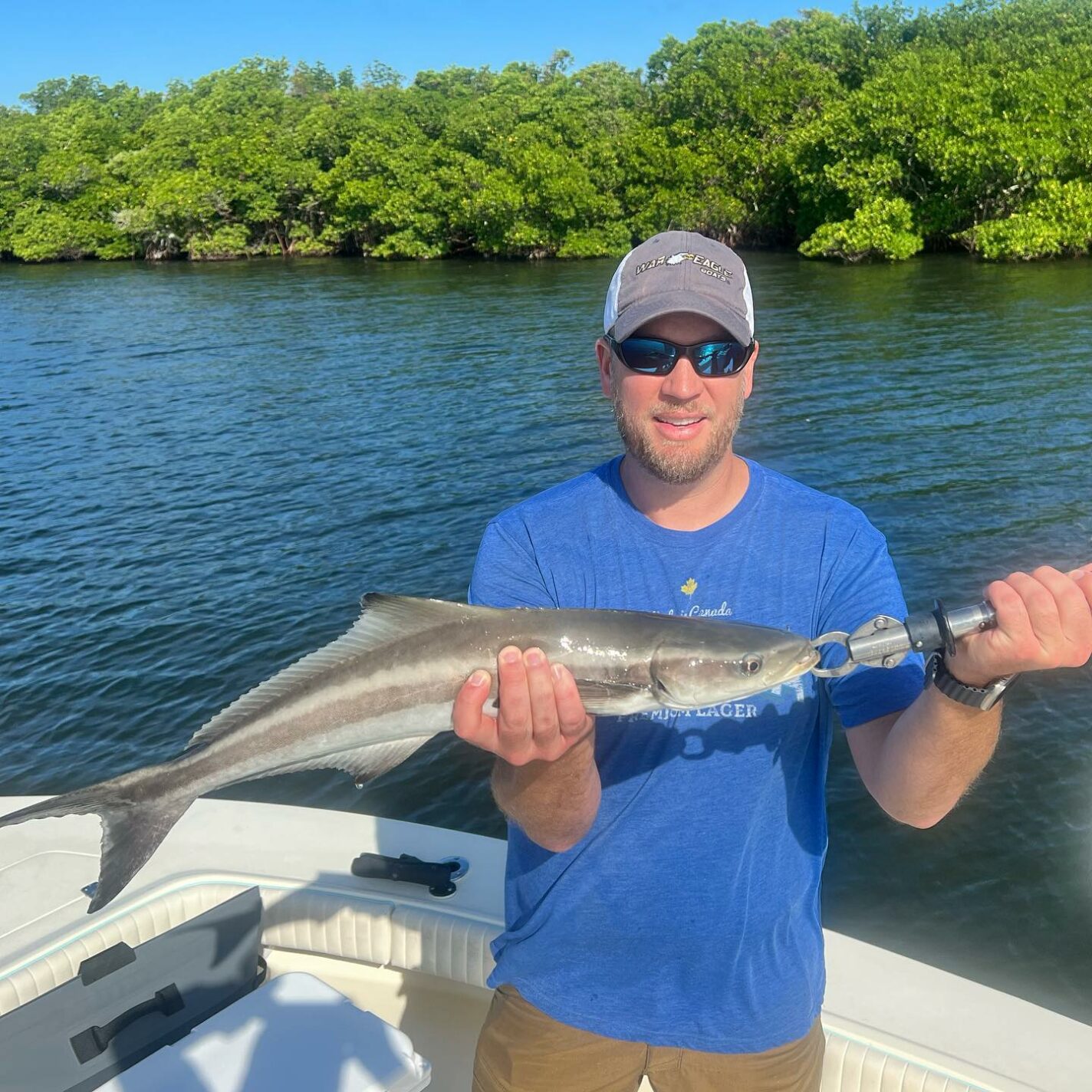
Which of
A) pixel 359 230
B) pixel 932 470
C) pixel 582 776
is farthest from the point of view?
pixel 359 230

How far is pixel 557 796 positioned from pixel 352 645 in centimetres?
114

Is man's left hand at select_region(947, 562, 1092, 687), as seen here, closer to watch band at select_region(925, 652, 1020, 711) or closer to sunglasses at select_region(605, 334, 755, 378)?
watch band at select_region(925, 652, 1020, 711)

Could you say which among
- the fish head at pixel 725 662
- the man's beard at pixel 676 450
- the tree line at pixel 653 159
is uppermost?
the tree line at pixel 653 159

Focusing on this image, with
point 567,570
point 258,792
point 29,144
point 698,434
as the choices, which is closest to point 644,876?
point 567,570

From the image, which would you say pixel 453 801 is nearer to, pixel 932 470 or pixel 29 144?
pixel 932 470

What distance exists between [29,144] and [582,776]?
122m

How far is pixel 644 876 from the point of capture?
10.9ft

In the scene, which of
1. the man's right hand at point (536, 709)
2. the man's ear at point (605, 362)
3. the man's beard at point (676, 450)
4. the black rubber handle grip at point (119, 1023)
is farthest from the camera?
the black rubber handle grip at point (119, 1023)

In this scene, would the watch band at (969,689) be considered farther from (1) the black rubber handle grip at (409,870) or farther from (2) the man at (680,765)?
(1) the black rubber handle grip at (409,870)

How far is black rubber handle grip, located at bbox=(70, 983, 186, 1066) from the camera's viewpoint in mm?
4777

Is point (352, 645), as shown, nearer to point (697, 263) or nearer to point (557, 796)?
point (557, 796)

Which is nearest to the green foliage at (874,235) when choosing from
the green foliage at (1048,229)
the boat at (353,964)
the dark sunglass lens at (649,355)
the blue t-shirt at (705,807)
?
the green foliage at (1048,229)

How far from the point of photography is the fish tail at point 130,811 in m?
3.84

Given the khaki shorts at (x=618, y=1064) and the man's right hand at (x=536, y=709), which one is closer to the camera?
the man's right hand at (x=536, y=709)
